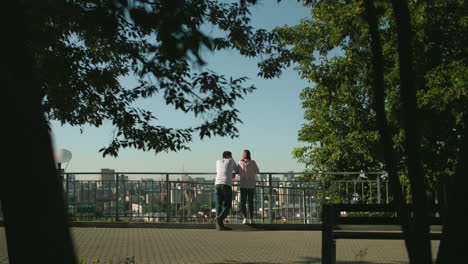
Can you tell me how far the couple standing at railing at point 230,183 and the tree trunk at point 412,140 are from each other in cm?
1168

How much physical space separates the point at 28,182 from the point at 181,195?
13120 mm

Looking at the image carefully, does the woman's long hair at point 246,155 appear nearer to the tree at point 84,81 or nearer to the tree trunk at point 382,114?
the tree at point 84,81

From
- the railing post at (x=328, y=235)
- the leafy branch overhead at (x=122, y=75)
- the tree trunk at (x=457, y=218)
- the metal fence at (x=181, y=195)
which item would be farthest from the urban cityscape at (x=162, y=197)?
the tree trunk at (x=457, y=218)

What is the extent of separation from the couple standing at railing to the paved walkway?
23.8 inches

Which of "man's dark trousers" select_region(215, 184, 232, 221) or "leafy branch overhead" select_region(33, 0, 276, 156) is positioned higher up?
"leafy branch overhead" select_region(33, 0, 276, 156)

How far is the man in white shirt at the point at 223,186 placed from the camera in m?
13.4

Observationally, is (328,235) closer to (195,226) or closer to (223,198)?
(223,198)

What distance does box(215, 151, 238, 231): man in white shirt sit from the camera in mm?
13367

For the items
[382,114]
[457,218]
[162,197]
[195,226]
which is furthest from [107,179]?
[382,114]

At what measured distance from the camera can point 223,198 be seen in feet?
44.3

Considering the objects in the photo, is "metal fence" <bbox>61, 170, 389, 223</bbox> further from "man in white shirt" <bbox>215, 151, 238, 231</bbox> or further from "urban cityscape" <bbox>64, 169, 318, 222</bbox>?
"man in white shirt" <bbox>215, 151, 238, 231</bbox>

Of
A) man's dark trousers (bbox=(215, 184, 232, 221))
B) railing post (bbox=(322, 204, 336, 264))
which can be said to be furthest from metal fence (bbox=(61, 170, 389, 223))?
railing post (bbox=(322, 204, 336, 264))

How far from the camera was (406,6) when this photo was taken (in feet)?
5.55

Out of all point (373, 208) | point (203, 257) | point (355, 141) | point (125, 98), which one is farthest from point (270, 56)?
point (355, 141)
